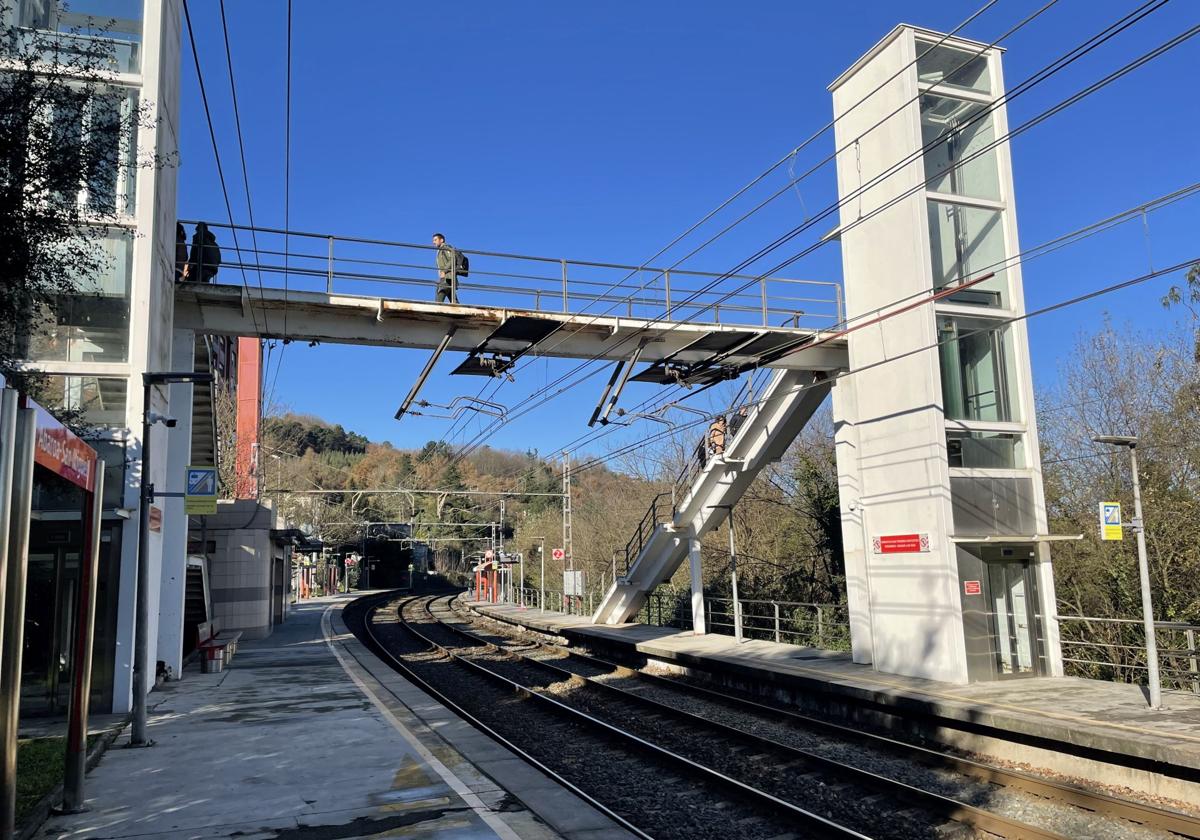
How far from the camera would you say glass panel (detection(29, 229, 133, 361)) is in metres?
12.5

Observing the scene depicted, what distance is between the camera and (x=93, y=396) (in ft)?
41.9

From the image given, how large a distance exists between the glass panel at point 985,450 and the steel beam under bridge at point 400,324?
3616 millimetres

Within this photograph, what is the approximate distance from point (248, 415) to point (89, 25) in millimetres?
36687

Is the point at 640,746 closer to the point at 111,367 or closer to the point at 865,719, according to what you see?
the point at 865,719

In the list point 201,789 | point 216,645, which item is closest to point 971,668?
point 201,789

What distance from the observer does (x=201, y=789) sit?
322 inches

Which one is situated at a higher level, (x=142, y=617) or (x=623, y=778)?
(x=142, y=617)

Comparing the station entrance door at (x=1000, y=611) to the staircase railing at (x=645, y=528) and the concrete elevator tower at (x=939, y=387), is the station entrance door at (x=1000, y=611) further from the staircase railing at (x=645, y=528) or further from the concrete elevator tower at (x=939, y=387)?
the staircase railing at (x=645, y=528)

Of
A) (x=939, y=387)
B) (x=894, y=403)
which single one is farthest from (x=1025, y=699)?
(x=894, y=403)

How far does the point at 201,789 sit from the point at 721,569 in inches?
951

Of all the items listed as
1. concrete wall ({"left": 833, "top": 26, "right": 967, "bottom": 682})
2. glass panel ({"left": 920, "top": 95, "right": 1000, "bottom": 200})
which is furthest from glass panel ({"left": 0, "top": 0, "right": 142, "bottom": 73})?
glass panel ({"left": 920, "top": 95, "right": 1000, "bottom": 200})

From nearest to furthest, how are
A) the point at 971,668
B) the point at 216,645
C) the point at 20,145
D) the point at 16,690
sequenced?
1. the point at 16,690
2. the point at 20,145
3. the point at 971,668
4. the point at 216,645

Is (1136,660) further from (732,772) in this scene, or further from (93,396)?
(93,396)

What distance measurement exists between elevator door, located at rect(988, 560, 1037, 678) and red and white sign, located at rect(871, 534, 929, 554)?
118 centimetres
